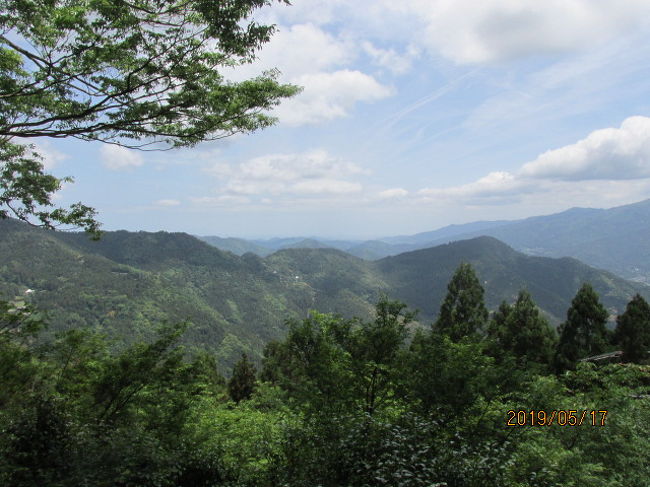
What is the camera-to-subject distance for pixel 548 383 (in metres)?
10.2

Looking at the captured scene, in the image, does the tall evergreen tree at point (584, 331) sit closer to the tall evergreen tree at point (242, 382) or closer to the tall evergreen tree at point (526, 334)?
the tall evergreen tree at point (526, 334)

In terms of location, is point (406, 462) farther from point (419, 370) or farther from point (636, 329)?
point (636, 329)

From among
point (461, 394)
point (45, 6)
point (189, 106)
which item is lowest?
point (461, 394)

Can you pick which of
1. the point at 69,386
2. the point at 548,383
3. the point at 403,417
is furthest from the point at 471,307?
the point at 69,386

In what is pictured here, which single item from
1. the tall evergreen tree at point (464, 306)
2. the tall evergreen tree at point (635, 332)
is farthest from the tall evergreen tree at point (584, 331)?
the tall evergreen tree at point (464, 306)

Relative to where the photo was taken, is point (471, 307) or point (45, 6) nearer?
point (45, 6)

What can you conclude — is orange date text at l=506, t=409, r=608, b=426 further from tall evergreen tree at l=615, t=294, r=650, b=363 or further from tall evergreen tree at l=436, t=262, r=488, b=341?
tall evergreen tree at l=436, t=262, r=488, b=341

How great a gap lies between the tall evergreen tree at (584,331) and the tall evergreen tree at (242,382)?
25.2 m

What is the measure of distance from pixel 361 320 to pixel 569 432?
20.9 feet

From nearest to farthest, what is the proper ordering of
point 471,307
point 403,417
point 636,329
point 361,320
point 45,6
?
point 45,6, point 403,417, point 361,320, point 636,329, point 471,307

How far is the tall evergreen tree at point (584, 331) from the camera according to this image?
21.3 meters

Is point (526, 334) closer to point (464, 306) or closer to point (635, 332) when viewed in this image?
point (464, 306)

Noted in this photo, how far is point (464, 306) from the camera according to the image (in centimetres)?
2805

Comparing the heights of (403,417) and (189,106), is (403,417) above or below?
below
